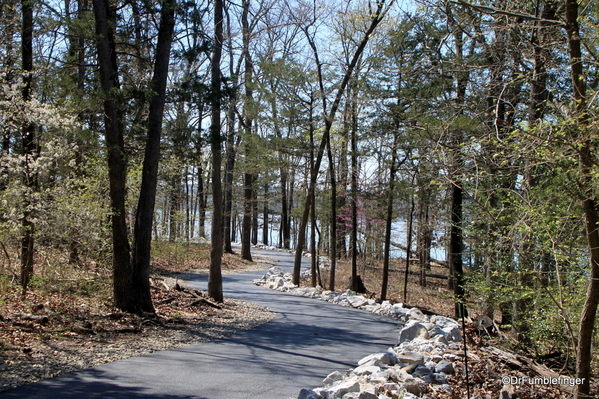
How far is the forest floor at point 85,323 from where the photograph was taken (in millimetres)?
5863

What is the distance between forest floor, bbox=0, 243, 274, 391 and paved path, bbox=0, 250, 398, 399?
0.40m

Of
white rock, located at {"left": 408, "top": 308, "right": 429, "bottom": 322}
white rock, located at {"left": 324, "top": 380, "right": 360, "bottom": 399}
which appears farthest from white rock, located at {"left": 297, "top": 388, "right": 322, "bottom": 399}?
white rock, located at {"left": 408, "top": 308, "right": 429, "bottom": 322}

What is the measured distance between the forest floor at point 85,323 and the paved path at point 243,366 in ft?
1.30

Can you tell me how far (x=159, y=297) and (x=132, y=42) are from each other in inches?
250

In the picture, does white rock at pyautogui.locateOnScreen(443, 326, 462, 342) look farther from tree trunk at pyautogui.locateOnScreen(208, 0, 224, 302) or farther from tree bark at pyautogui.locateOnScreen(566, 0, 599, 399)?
tree trunk at pyautogui.locateOnScreen(208, 0, 224, 302)

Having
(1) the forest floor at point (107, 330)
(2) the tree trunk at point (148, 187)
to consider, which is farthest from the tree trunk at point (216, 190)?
(2) the tree trunk at point (148, 187)

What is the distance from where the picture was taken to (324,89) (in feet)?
53.8

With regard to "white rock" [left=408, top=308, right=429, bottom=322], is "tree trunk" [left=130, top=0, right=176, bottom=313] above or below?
above

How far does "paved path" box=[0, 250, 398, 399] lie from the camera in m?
5.04

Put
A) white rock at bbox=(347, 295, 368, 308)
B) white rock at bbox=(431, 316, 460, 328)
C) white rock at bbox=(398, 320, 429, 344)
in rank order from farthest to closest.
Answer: white rock at bbox=(347, 295, 368, 308) → white rock at bbox=(431, 316, 460, 328) → white rock at bbox=(398, 320, 429, 344)

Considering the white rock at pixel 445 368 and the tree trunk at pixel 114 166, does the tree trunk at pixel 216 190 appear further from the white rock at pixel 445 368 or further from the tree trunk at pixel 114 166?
the white rock at pixel 445 368

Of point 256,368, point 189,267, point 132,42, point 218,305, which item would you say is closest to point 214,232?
point 218,305

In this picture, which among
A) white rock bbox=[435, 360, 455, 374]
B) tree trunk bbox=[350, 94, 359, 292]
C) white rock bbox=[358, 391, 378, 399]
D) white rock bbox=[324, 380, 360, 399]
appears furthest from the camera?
tree trunk bbox=[350, 94, 359, 292]

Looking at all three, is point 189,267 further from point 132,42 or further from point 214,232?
point 132,42
